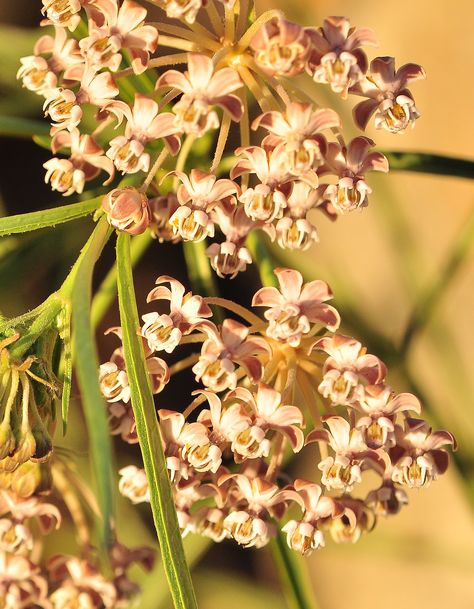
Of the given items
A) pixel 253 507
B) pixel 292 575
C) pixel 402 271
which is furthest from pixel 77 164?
pixel 402 271

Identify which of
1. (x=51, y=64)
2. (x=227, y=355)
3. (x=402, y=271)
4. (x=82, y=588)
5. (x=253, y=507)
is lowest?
(x=402, y=271)

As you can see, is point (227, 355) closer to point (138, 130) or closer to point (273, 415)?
point (273, 415)

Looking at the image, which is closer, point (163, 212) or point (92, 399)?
point (92, 399)

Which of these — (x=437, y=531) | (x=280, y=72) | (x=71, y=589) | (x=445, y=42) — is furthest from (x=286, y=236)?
(x=437, y=531)

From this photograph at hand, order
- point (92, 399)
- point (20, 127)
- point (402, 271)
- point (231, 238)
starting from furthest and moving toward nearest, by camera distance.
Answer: point (402, 271)
point (20, 127)
point (231, 238)
point (92, 399)

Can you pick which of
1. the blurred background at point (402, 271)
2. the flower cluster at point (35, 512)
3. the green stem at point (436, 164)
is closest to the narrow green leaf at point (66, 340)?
the flower cluster at point (35, 512)

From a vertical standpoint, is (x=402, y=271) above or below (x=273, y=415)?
below

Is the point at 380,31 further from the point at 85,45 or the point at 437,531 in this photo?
the point at 85,45

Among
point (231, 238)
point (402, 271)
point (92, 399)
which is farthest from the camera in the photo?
point (402, 271)

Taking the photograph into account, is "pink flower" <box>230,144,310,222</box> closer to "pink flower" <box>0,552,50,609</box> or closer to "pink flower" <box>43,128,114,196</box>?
"pink flower" <box>43,128,114,196</box>
